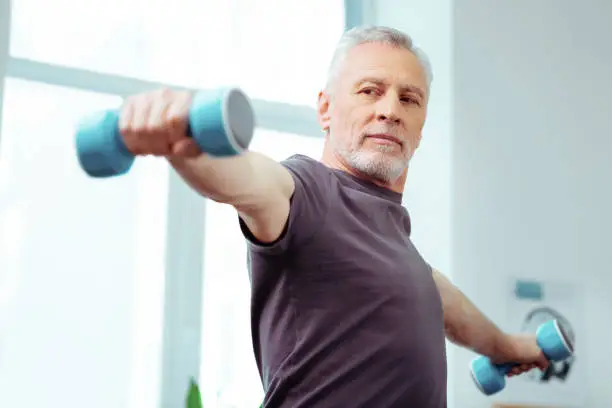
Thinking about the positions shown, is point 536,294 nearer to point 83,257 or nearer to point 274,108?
point 274,108

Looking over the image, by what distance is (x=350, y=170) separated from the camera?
1332 millimetres

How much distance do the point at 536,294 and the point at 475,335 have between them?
1.02 meters

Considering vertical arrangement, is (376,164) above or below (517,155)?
below

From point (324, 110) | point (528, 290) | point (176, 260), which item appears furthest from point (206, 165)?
point (528, 290)

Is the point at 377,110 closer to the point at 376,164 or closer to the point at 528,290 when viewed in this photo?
the point at 376,164

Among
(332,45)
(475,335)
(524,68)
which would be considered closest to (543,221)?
(524,68)

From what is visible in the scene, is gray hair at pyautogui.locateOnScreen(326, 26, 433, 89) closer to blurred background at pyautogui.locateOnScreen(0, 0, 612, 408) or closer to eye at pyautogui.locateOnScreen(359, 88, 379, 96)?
eye at pyautogui.locateOnScreen(359, 88, 379, 96)

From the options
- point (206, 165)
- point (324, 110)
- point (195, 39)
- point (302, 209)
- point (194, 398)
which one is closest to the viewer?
point (206, 165)

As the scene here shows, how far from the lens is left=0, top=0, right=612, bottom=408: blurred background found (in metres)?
2.16

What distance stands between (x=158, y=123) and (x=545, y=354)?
1.08 metres

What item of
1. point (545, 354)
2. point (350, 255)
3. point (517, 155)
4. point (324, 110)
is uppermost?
point (517, 155)

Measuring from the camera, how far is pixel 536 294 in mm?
2537

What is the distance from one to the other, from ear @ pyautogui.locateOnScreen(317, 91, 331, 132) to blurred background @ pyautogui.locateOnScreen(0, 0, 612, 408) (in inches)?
33.8

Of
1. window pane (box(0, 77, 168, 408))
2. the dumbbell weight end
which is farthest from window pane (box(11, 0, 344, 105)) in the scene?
the dumbbell weight end
